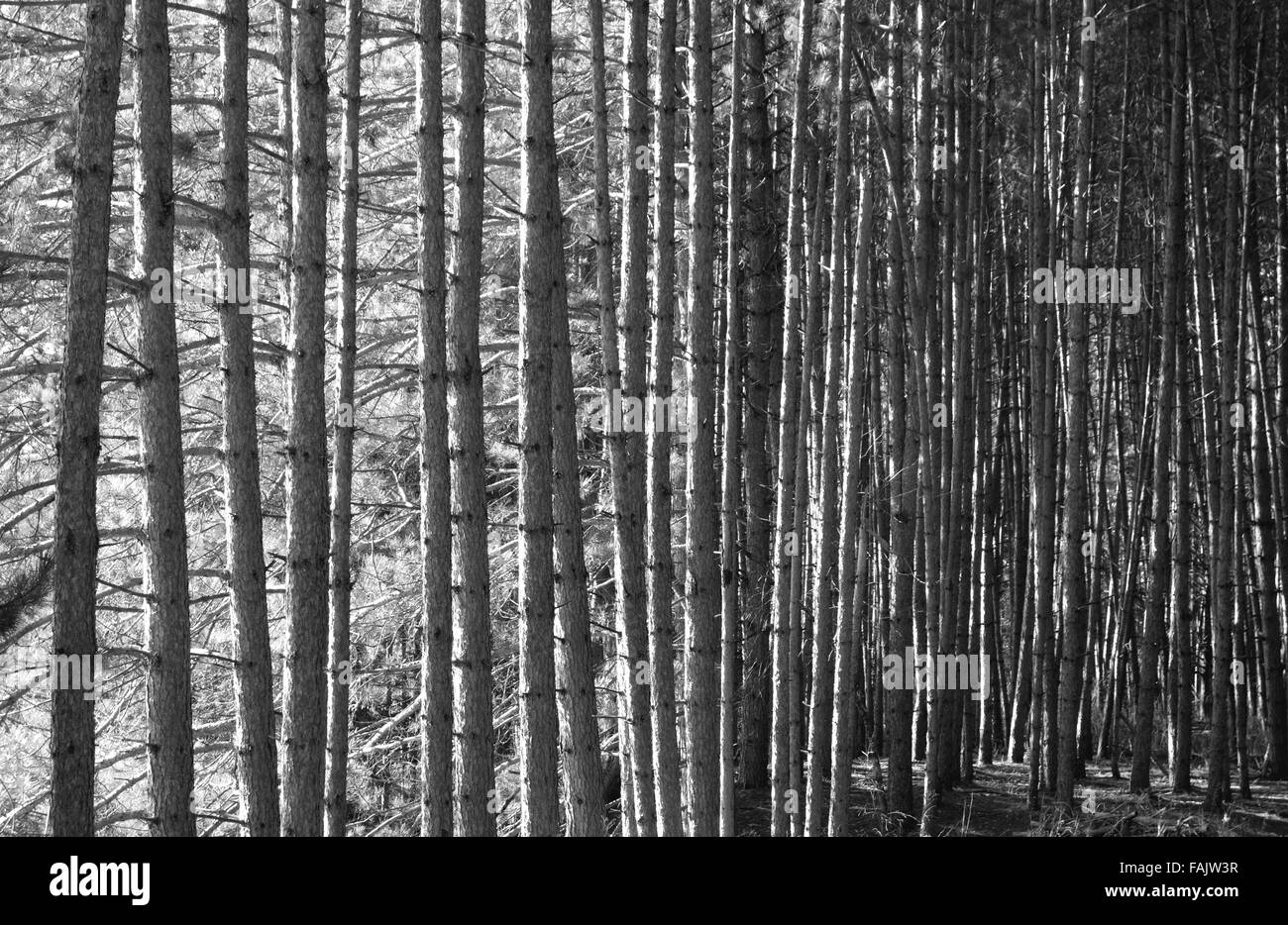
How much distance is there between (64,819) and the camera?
15.1 ft

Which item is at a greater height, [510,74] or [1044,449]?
[510,74]

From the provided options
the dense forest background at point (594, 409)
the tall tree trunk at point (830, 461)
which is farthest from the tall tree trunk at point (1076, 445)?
the tall tree trunk at point (830, 461)

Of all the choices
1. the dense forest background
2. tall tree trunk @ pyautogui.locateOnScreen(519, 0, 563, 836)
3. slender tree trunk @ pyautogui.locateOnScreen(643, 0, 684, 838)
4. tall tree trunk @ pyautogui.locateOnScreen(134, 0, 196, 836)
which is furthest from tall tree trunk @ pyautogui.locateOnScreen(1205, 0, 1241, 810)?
tall tree trunk @ pyautogui.locateOnScreen(134, 0, 196, 836)

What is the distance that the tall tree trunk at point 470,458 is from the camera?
241 inches

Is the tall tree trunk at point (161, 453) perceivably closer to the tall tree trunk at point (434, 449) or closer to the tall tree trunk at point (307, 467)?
the tall tree trunk at point (307, 467)

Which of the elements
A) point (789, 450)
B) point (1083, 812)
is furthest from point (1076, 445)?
point (1083, 812)

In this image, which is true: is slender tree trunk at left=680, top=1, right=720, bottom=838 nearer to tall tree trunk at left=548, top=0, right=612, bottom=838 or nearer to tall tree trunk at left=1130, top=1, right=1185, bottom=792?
tall tree trunk at left=548, top=0, right=612, bottom=838

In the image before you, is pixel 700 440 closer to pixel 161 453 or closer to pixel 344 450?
pixel 344 450

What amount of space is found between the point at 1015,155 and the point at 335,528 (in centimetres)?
932

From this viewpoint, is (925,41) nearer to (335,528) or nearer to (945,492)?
(945,492)

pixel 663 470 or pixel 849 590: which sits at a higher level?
pixel 663 470

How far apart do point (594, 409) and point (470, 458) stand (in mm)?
5381

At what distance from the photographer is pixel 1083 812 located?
31.2 feet
